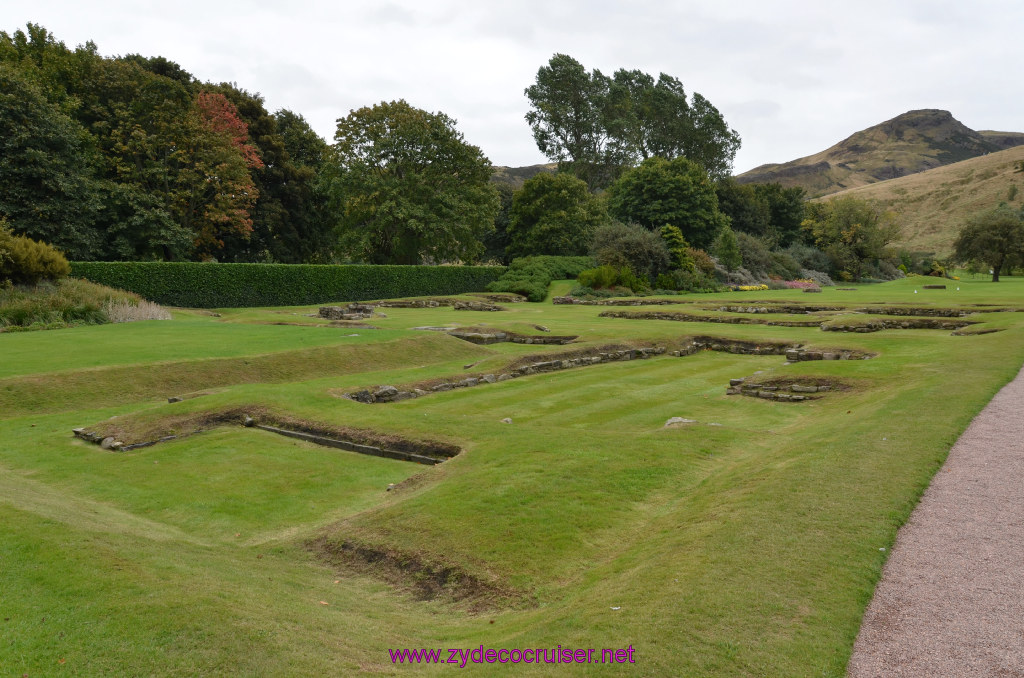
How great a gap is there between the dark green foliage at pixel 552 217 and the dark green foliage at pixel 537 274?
185 inches

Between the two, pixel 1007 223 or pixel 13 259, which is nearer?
pixel 13 259

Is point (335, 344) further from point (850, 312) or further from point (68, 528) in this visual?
point (850, 312)

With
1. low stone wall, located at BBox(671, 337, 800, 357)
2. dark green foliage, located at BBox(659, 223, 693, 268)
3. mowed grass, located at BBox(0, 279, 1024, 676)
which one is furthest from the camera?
dark green foliage, located at BBox(659, 223, 693, 268)

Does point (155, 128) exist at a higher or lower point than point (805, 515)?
higher

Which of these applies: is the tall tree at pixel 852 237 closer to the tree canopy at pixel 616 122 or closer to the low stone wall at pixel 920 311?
the tree canopy at pixel 616 122

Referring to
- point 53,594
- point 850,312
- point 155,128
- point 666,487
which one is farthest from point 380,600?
point 155,128

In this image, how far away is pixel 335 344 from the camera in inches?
767

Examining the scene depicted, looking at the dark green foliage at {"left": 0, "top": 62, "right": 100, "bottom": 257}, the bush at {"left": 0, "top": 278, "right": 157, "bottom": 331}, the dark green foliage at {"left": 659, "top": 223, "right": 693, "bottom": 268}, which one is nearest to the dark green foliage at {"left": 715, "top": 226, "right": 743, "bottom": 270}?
the dark green foliage at {"left": 659, "top": 223, "right": 693, "bottom": 268}

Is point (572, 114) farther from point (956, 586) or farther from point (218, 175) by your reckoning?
point (956, 586)

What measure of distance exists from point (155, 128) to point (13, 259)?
61.6 feet

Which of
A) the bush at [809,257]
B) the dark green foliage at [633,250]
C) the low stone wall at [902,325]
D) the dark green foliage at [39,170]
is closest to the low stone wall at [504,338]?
the low stone wall at [902,325]

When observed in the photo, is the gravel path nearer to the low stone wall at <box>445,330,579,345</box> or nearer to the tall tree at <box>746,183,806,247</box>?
the low stone wall at <box>445,330,579,345</box>

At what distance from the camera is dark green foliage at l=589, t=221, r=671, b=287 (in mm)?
49406

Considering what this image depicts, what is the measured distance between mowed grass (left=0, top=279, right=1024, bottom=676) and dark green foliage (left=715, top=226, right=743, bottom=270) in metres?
39.2
